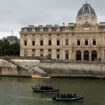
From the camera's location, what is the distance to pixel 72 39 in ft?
322

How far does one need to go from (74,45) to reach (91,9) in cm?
1019

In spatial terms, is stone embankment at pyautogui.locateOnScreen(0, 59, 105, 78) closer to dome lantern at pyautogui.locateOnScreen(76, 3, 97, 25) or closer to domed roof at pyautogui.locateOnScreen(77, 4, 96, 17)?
dome lantern at pyautogui.locateOnScreen(76, 3, 97, 25)

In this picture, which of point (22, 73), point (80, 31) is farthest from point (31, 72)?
point (80, 31)

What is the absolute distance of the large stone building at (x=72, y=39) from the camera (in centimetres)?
9675

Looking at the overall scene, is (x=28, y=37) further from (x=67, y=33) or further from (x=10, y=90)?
(x=10, y=90)

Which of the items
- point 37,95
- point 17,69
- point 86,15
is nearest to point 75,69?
point 17,69

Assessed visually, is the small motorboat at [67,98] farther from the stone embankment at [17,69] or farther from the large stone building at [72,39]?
the large stone building at [72,39]

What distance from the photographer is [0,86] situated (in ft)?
209

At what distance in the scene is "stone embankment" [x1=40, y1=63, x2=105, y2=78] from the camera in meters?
84.9

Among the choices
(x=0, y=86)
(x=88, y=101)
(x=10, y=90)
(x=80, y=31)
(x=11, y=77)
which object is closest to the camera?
(x=88, y=101)

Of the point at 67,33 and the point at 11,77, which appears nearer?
the point at 11,77

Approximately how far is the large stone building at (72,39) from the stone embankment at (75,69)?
9868mm

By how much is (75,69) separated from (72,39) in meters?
13.9

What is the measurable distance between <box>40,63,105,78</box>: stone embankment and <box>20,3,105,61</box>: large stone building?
9868 millimetres
